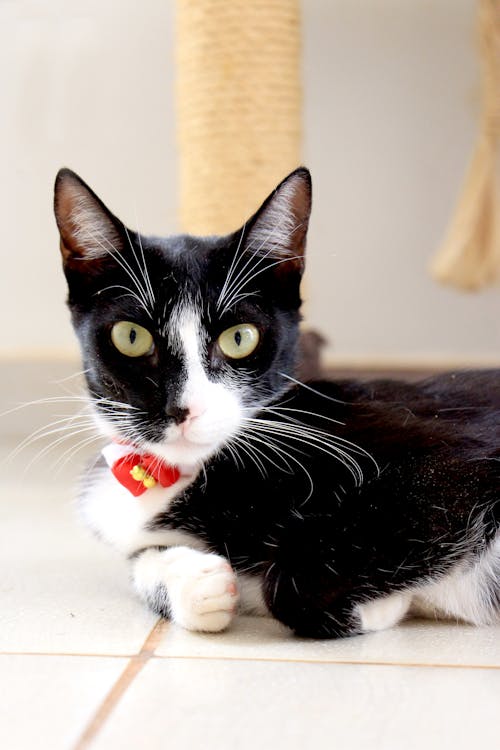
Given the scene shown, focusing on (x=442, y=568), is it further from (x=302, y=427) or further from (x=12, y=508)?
(x=12, y=508)

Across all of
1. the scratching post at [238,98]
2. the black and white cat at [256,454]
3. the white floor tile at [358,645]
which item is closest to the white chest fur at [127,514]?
the black and white cat at [256,454]

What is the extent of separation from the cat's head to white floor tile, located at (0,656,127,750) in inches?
9.2

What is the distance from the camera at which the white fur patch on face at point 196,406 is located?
3.14 feet

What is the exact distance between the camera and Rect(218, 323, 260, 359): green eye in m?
1.02

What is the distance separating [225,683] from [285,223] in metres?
0.52

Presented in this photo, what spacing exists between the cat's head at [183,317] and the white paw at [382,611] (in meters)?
0.23

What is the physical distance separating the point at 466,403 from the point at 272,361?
246 millimetres

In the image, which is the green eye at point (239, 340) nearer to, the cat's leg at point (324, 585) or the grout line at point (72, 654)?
the cat's leg at point (324, 585)

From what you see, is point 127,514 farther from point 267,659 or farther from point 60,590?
point 267,659

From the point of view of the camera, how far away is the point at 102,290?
1036mm

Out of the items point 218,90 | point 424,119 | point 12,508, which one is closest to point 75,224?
point 12,508

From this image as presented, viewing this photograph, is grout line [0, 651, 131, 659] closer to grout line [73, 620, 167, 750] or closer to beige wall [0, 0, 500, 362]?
grout line [73, 620, 167, 750]

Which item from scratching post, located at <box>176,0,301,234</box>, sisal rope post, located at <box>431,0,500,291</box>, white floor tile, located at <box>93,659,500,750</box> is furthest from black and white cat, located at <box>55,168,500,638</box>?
sisal rope post, located at <box>431,0,500,291</box>

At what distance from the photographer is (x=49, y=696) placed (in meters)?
0.81
